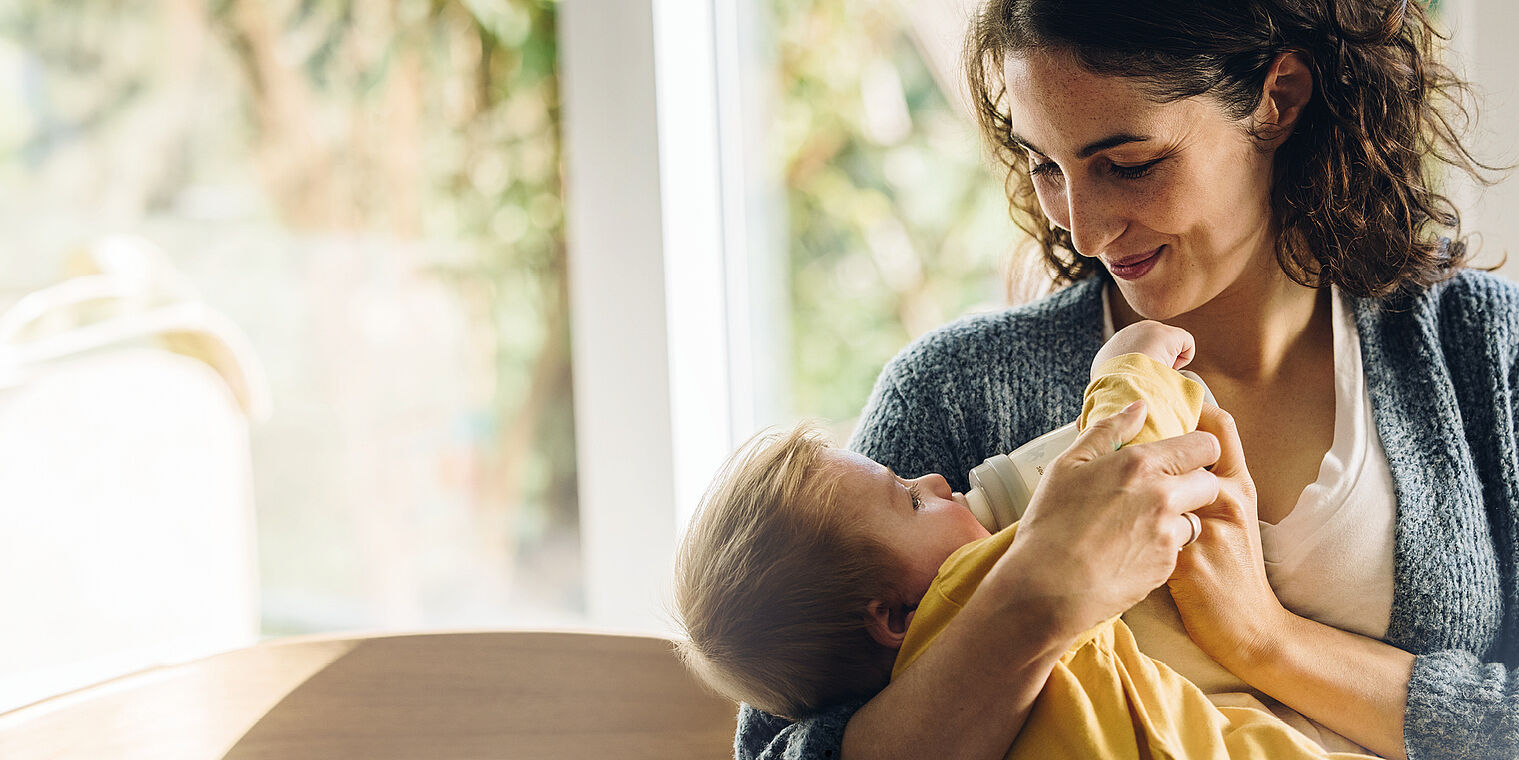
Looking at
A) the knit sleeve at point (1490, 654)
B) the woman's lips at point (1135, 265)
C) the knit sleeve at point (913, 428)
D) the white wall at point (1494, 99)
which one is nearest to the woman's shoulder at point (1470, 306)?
the knit sleeve at point (1490, 654)

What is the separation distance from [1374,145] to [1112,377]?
47cm

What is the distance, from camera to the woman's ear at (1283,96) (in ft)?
3.51

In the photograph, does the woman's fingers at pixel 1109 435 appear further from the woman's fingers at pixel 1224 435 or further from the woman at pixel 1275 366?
the woman's fingers at pixel 1224 435

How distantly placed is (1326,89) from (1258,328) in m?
0.25

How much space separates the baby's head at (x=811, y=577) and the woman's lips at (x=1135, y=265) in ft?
0.95

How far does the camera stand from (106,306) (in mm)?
2428

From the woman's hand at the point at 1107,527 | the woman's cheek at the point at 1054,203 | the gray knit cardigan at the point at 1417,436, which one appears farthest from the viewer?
the woman's cheek at the point at 1054,203

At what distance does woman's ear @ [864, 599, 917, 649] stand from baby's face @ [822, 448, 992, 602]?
2 centimetres

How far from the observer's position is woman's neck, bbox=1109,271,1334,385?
1.19 m

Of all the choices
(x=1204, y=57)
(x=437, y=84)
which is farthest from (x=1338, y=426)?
(x=437, y=84)

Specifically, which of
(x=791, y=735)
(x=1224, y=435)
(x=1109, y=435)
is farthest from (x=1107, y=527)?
(x=791, y=735)

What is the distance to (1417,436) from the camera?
42.9 inches

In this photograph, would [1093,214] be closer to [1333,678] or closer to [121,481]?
[1333,678]

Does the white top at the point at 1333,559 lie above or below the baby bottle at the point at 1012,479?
below
